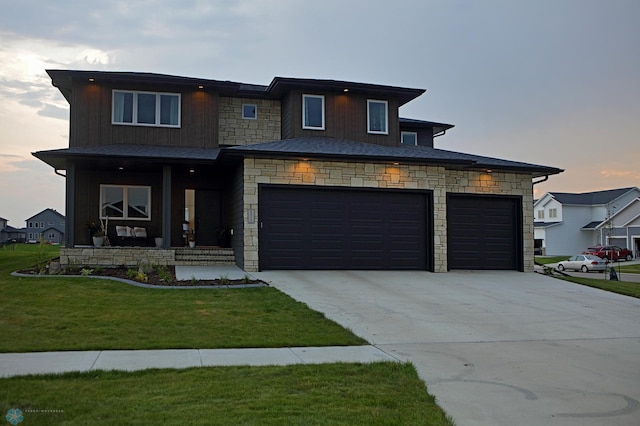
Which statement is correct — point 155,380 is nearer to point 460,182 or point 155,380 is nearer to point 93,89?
point 460,182

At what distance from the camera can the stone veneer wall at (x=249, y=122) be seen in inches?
835

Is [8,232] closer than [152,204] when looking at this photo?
No

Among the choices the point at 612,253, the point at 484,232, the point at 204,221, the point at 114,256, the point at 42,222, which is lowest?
the point at 612,253

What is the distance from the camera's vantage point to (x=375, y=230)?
17.1m

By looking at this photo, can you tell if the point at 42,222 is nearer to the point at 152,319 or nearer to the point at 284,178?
the point at 284,178

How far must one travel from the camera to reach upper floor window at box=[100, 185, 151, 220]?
1966cm

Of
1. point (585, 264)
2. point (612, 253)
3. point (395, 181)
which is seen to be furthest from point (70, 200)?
point (612, 253)

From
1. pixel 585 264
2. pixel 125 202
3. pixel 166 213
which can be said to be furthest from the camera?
pixel 585 264

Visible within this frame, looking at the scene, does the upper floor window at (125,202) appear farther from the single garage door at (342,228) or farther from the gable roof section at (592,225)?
the gable roof section at (592,225)

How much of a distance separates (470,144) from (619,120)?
42.0 feet

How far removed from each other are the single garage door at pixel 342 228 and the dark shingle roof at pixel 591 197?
41.8 meters

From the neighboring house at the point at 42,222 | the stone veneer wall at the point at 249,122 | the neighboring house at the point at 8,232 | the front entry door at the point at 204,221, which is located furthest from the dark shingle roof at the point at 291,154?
the neighboring house at the point at 42,222

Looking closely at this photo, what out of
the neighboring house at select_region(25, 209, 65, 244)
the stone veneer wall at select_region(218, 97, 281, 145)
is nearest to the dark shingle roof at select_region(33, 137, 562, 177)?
the stone veneer wall at select_region(218, 97, 281, 145)

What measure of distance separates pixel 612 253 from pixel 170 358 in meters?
43.0
